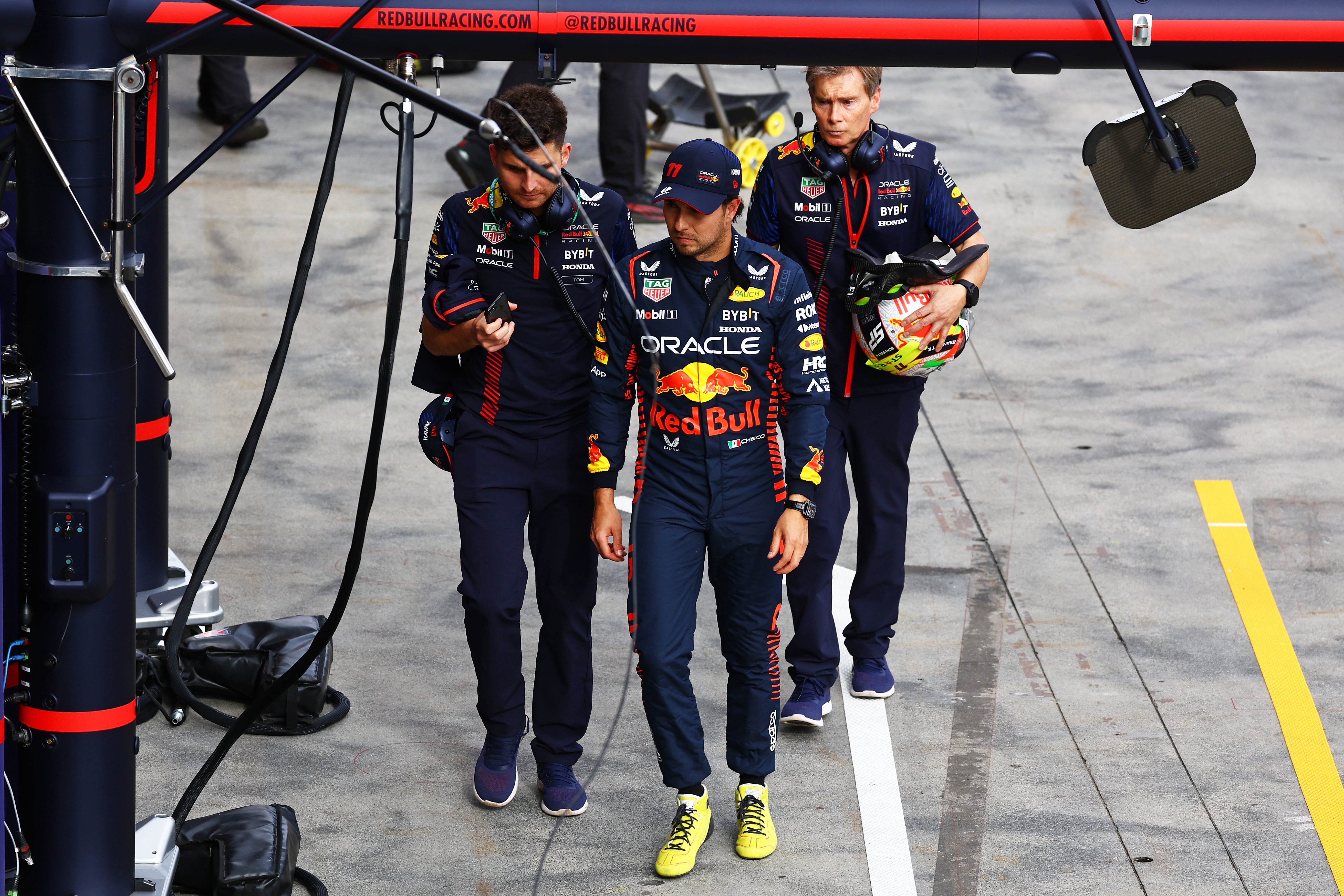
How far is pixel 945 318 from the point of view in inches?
217

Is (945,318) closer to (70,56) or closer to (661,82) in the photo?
(70,56)

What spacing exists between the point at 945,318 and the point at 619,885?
2.22 m

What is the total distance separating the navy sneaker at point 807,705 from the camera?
19.1 feet

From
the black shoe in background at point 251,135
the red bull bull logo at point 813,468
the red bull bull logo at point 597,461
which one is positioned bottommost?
the black shoe in background at point 251,135

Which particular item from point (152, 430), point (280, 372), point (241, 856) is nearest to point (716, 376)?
point (280, 372)

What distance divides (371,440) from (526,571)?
45.4 inches

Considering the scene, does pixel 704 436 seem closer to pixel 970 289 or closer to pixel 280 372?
pixel 970 289

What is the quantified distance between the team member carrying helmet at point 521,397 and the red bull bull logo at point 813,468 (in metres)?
0.77

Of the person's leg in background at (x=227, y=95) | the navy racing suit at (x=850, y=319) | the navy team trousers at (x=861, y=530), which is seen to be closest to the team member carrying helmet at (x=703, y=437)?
the navy racing suit at (x=850, y=319)

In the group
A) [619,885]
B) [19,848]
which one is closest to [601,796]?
[619,885]

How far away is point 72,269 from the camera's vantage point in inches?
148

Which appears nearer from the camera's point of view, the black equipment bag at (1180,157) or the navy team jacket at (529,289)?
the black equipment bag at (1180,157)

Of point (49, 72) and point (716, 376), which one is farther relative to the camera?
point (716, 376)

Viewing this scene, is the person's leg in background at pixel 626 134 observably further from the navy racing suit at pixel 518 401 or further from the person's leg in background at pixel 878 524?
the navy racing suit at pixel 518 401
